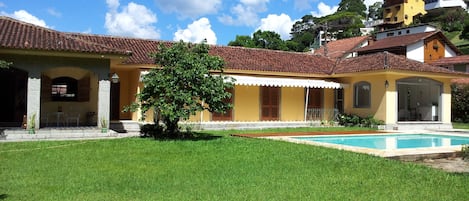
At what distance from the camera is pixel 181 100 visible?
61.1 ft

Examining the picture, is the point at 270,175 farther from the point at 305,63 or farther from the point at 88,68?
the point at 305,63

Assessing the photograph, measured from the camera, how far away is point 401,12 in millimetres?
113500

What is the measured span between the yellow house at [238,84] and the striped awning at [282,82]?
8 cm

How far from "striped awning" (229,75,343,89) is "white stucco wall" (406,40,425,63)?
2488 cm

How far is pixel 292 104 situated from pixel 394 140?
10057mm

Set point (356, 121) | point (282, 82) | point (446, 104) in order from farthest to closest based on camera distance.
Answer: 1. point (446, 104)
2. point (356, 121)
3. point (282, 82)

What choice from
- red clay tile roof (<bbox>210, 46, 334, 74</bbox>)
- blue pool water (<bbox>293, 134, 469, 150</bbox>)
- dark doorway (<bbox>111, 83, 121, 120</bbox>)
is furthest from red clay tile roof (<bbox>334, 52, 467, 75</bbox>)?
dark doorway (<bbox>111, 83, 121, 120</bbox>)

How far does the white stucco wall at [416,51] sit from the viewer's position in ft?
171

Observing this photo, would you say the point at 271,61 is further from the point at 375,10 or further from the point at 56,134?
the point at 375,10

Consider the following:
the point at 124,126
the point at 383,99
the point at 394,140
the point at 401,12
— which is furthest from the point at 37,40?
the point at 401,12

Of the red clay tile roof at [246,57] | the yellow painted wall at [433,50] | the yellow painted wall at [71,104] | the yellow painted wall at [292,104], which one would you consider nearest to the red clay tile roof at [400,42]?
the yellow painted wall at [433,50]

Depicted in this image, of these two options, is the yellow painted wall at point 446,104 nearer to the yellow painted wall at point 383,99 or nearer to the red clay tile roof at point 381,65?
the yellow painted wall at point 383,99

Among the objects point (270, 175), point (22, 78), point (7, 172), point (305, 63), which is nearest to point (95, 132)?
point (22, 78)

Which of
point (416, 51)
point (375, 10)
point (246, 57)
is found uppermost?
point (375, 10)
